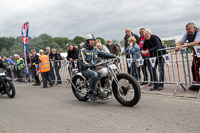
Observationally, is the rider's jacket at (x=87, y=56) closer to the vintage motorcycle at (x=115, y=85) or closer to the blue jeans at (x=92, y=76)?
the blue jeans at (x=92, y=76)

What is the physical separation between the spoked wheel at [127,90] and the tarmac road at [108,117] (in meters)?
0.18

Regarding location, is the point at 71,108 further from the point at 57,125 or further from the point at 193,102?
the point at 193,102

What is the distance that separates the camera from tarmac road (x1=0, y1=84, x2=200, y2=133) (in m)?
3.62

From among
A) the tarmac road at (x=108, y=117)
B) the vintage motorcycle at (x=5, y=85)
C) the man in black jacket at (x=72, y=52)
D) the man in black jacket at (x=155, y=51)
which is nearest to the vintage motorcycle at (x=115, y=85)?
the tarmac road at (x=108, y=117)

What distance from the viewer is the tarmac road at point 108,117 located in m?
3.62

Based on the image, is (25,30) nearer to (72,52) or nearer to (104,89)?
(72,52)

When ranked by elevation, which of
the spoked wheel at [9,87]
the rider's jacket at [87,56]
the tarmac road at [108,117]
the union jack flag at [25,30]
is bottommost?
the tarmac road at [108,117]

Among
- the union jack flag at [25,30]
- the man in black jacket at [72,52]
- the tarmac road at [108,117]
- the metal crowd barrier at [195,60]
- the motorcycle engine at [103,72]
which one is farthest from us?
the union jack flag at [25,30]

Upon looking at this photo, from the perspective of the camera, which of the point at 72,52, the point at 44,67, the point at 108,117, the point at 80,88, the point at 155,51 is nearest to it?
the point at 108,117

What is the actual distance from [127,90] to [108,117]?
0.89m

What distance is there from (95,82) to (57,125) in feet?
5.33

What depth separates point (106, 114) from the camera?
4.54m

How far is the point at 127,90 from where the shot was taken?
192 inches

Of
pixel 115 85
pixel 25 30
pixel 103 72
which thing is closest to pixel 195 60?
pixel 115 85
